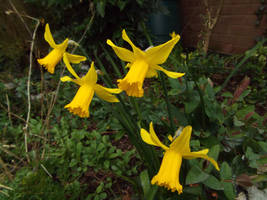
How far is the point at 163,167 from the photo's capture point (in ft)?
2.40

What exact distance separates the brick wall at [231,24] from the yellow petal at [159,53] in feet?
7.24

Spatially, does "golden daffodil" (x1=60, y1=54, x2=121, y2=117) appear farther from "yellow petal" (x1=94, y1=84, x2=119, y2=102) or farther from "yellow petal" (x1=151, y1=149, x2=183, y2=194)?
"yellow petal" (x1=151, y1=149, x2=183, y2=194)

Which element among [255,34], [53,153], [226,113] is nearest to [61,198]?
[53,153]

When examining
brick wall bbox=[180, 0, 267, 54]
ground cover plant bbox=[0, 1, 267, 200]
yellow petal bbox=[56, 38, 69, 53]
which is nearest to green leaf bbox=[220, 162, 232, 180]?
ground cover plant bbox=[0, 1, 267, 200]

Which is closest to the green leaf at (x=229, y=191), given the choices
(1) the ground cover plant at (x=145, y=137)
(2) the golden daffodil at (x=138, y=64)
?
(1) the ground cover plant at (x=145, y=137)

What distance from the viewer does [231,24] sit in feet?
10.1

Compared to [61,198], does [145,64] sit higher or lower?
higher

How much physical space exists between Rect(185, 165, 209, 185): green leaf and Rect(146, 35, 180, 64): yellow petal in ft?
1.83

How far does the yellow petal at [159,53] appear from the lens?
67 centimetres

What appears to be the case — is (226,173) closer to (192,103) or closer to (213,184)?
(213,184)

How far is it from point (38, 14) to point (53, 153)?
2598mm

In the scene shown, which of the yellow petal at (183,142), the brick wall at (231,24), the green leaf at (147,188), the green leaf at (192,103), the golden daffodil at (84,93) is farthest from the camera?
the brick wall at (231,24)

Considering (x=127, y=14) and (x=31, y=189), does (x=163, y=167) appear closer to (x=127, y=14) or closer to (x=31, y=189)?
(x=31, y=189)

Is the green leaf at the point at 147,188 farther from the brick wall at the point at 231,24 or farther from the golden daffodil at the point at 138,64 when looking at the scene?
the brick wall at the point at 231,24
